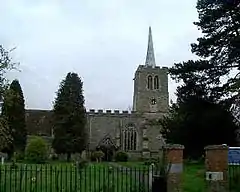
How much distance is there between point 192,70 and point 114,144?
124 feet

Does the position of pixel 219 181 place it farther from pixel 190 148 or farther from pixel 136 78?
pixel 136 78

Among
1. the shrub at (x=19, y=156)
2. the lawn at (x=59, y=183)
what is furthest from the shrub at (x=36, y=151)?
the lawn at (x=59, y=183)

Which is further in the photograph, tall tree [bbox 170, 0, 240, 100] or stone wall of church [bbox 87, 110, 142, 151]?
stone wall of church [bbox 87, 110, 142, 151]

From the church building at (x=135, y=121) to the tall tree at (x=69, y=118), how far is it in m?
9.13

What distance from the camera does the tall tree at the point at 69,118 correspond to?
2116 inches

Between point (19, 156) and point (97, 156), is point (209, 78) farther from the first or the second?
point (97, 156)

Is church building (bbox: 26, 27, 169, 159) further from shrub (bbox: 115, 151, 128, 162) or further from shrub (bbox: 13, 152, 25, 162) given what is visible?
shrub (bbox: 13, 152, 25, 162)

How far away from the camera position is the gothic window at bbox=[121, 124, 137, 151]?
216 ft

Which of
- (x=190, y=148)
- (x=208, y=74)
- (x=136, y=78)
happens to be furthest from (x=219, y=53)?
(x=136, y=78)

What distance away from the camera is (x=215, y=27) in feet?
95.2

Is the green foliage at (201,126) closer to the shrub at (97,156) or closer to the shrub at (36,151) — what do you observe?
the shrub at (36,151)

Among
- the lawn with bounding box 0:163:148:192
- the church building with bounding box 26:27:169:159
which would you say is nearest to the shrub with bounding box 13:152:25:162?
the church building with bounding box 26:27:169:159

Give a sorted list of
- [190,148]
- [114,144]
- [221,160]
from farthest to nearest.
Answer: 1. [114,144]
2. [190,148]
3. [221,160]

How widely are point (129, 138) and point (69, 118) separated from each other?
1431 cm
